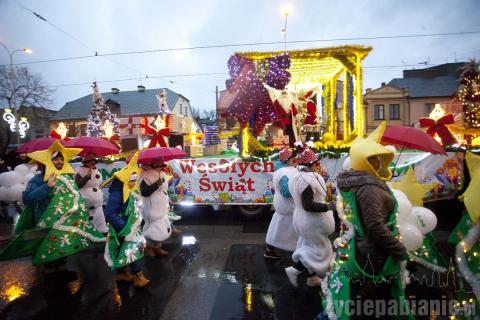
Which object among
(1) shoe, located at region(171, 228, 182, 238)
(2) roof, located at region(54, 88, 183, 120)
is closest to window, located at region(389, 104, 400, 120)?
(2) roof, located at region(54, 88, 183, 120)

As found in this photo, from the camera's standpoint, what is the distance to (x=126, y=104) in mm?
34875

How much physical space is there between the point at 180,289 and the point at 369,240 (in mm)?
2799

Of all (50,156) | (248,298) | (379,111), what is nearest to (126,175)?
(50,156)

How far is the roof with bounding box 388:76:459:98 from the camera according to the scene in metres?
33.7

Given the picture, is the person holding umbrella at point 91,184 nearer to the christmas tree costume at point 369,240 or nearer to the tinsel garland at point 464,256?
the christmas tree costume at point 369,240

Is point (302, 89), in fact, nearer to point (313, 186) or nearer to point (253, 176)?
point (253, 176)

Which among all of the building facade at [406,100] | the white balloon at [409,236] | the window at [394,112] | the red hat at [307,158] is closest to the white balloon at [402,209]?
the white balloon at [409,236]

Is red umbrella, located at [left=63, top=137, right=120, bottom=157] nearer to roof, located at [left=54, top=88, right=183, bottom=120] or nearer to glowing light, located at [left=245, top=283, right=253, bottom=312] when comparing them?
glowing light, located at [left=245, top=283, right=253, bottom=312]

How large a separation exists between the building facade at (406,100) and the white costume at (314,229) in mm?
33732

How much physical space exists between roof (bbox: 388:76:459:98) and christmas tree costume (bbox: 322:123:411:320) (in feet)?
122

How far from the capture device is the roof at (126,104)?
34.0 m

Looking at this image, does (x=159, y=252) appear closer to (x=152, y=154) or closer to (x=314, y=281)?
(x=152, y=154)

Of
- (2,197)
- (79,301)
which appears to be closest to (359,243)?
(79,301)

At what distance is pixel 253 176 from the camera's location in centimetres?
705
